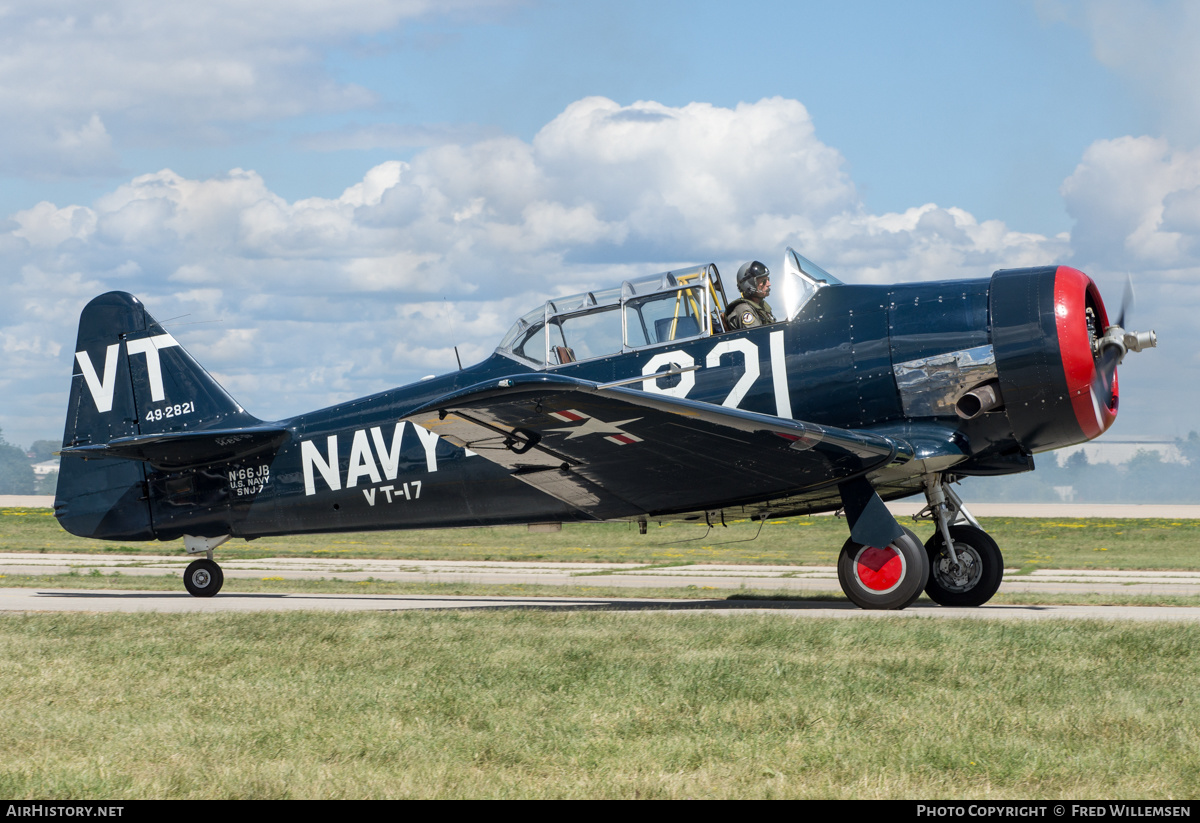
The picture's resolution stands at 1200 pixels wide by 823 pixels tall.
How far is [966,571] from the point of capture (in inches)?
434

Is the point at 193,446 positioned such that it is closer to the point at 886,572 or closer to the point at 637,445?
the point at 637,445

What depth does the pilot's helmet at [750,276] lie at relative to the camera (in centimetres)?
1059

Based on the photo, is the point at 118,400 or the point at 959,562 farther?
the point at 118,400

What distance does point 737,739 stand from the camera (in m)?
4.94

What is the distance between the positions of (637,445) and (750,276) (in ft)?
7.33

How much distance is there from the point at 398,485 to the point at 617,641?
15.2 ft

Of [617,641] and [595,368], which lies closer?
[617,641]

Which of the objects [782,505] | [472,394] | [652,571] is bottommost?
[652,571]

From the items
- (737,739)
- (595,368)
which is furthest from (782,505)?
(737,739)

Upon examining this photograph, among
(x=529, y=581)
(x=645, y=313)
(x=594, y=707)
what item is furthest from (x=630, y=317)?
(x=529, y=581)

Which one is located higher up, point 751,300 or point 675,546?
point 751,300

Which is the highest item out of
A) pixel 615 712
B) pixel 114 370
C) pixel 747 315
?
pixel 114 370

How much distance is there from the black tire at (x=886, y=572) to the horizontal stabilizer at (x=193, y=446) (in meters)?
6.82

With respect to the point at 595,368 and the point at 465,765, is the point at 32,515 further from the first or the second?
the point at 465,765
